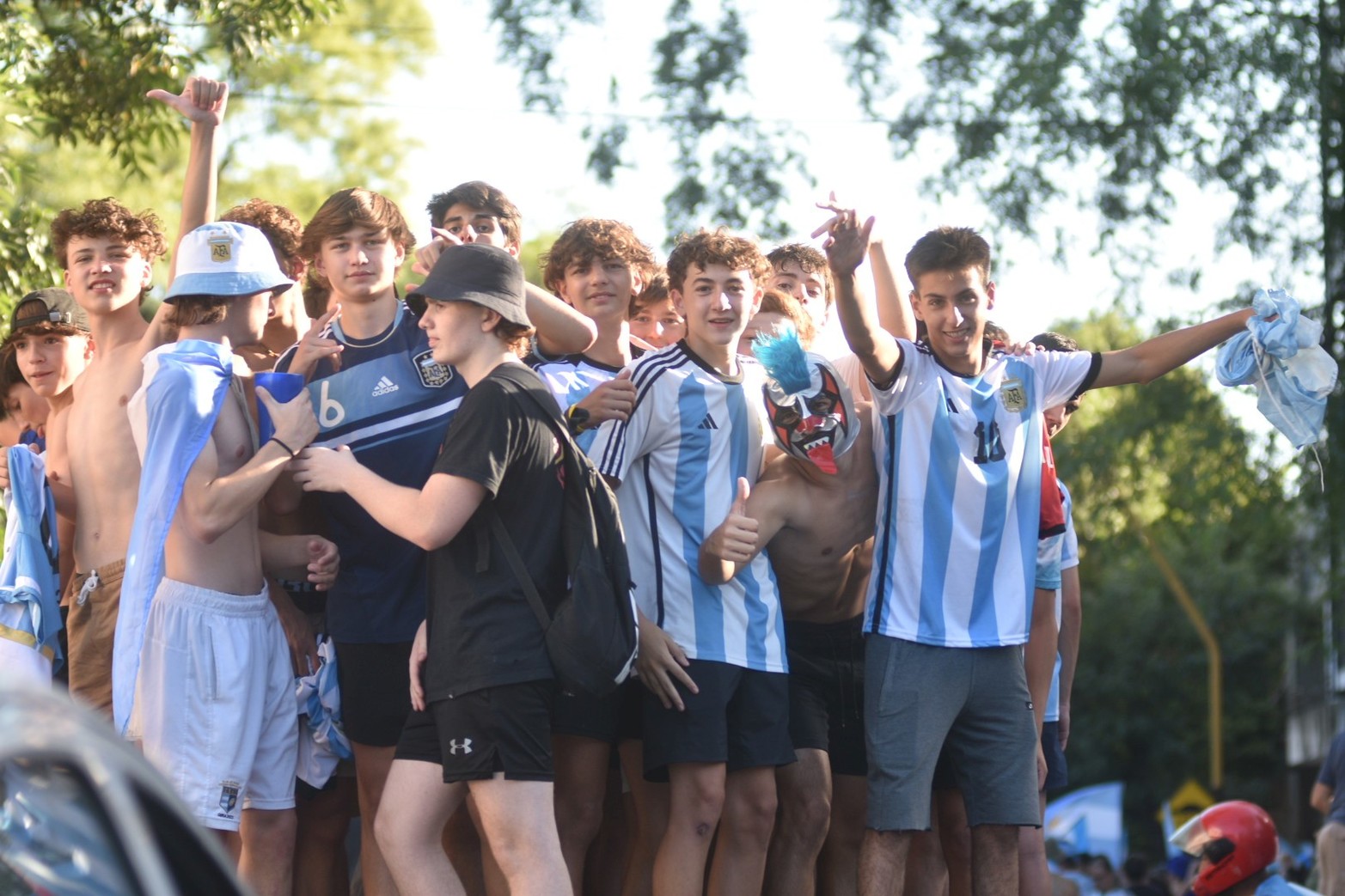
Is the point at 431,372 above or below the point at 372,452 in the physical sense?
above

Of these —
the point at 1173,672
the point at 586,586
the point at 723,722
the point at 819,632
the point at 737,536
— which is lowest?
the point at 1173,672

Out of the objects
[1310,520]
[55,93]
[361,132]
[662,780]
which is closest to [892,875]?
[662,780]

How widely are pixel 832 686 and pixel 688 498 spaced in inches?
39.6

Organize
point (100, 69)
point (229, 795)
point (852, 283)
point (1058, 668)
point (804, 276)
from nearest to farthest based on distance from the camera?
point (229, 795) < point (852, 283) < point (804, 276) < point (1058, 668) < point (100, 69)

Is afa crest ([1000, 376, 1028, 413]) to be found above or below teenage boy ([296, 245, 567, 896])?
above

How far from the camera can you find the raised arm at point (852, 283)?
5230 mm

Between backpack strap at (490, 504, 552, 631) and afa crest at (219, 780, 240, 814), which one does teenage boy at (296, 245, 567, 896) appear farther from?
afa crest at (219, 780, 240, 814)

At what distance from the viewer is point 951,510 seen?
221 inches

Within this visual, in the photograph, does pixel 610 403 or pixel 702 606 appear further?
pixel 702 606

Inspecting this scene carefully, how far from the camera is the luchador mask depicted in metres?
5.51

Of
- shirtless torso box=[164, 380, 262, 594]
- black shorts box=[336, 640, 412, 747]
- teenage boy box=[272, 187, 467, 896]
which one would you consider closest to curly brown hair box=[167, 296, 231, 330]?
shirtless torso box=[164, 380, 262, 594]

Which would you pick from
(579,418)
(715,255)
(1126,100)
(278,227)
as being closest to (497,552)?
(579,418)

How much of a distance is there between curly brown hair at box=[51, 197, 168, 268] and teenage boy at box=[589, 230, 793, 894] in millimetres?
1824

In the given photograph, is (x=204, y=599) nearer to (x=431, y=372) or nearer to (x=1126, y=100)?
(x=431, y=372)
